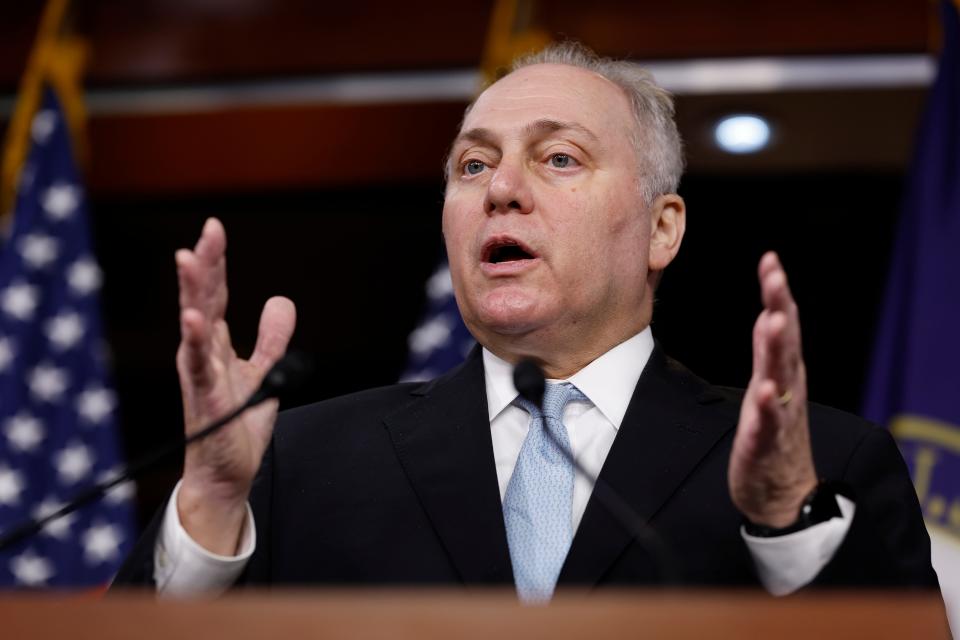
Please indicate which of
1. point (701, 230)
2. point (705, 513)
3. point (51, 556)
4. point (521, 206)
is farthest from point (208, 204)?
point (705, 513)

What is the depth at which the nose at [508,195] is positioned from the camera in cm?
176

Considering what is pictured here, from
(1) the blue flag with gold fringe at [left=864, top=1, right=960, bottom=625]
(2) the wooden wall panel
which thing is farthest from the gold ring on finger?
(2) the wooden wall panel

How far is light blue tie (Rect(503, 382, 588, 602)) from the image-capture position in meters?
1.48

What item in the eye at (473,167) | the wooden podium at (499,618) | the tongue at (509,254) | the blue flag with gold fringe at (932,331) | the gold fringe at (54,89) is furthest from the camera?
the gold fringe at (54,89)

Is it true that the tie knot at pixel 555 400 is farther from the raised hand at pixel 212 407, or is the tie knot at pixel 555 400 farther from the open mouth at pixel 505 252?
the raised hand at pixel 212 407

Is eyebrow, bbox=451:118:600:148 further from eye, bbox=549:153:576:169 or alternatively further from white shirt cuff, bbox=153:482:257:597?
white shirt cuff, bbox=153:482:257:597

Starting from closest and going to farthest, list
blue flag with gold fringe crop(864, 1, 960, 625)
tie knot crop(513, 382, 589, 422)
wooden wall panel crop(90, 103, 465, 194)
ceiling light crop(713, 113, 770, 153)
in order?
tie knot crop(513, 382, 589, 422) < blue flag with gold fringe crop(864, 1, 960, 625) < ceiling light crop(713, 113, 770, 153) < wooden wall panel crop(90, 103, 465, 194)

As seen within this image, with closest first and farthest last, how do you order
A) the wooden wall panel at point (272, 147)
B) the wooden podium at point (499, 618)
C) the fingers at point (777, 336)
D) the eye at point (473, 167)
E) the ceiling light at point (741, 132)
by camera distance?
1. the wooden podium at point (499, 618)
2. the fingers at point (777, 336)
3. the eye at point (473, 167)
4. the ceiling light at point (741, 132)
5. the wooden wall panel at point (272, 147)

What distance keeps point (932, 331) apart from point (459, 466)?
165 cm

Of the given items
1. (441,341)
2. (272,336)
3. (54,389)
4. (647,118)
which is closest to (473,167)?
(647,118)

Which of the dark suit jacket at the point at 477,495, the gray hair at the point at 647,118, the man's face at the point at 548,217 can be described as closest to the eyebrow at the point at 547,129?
the man's face at the point at 548,217

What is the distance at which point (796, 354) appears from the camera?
1.23m

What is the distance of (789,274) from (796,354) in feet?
9.06

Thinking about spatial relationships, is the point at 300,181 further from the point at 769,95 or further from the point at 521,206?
the point at 521,206
